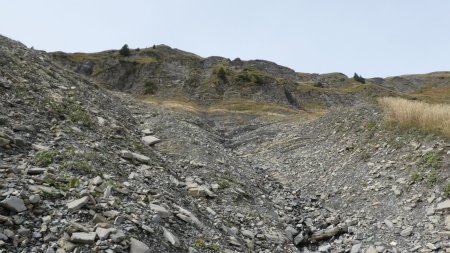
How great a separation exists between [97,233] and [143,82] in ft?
200

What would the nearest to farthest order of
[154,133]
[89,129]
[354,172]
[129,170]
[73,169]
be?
[73,169] → [129,170] → [89,129] → [354,172] → [154,133]

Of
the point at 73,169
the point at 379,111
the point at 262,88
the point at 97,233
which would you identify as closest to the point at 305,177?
the point at 379,111

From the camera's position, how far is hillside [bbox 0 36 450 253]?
805 cm

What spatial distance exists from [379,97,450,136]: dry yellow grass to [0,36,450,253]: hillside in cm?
56

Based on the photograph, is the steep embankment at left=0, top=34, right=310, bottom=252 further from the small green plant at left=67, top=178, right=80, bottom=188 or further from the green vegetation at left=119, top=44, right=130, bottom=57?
the green vegetation at left=119, top=44, right=130, bottom=57

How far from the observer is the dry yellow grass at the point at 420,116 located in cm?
1567

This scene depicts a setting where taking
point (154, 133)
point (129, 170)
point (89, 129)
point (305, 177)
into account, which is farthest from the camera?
→ point (154, 133)

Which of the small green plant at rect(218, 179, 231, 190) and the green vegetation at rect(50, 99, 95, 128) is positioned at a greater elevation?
the green vegetation at rect(50, 99, 95, 128)

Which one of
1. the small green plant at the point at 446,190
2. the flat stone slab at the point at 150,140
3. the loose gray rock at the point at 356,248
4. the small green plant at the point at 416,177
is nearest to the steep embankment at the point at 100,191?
the loose gray rock at the point at 356,248

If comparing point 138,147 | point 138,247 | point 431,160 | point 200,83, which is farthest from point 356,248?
point 200,83

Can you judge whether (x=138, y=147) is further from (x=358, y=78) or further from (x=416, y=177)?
(x=358, y=78)

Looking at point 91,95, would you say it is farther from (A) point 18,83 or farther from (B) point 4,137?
(B) point 4,137

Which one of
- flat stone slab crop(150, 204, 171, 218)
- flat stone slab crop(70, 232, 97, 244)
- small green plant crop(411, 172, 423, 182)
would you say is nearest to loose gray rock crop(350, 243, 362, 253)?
small green plant crop(411, 172, 423, 182)

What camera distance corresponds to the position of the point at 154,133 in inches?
858
